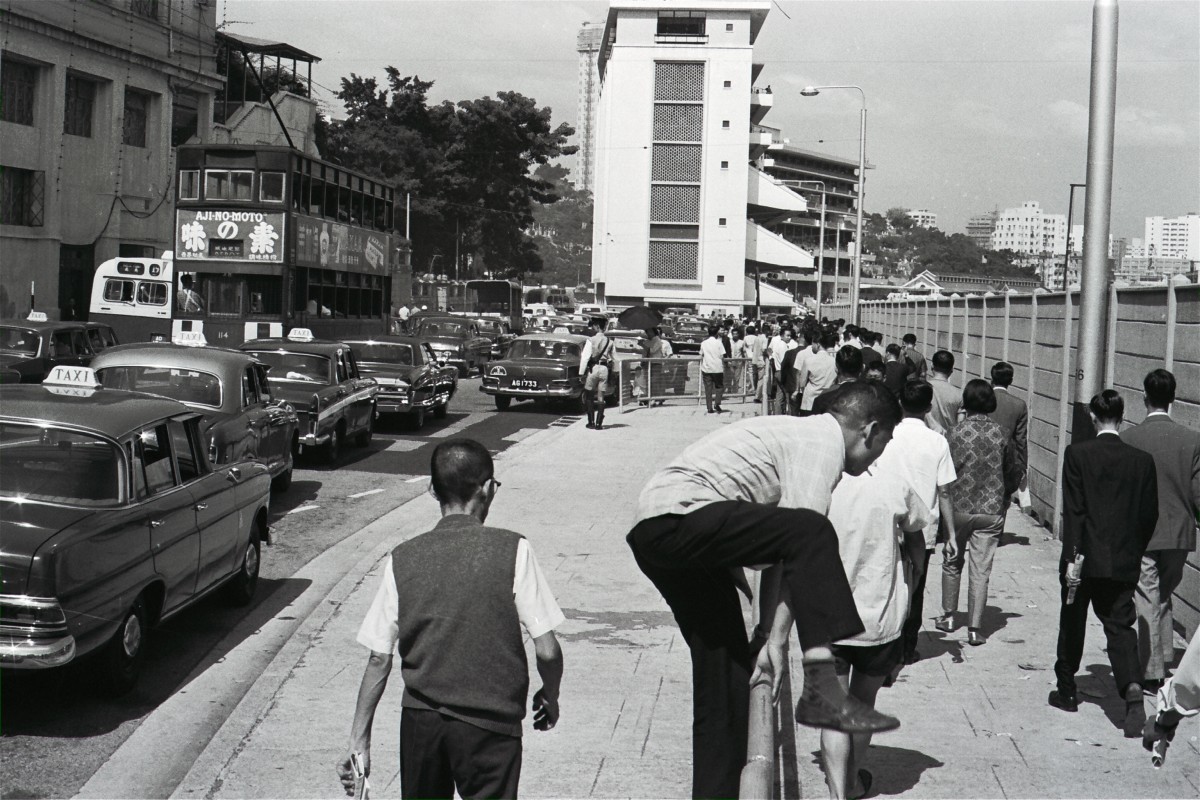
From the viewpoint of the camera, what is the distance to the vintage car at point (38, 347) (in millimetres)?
18969

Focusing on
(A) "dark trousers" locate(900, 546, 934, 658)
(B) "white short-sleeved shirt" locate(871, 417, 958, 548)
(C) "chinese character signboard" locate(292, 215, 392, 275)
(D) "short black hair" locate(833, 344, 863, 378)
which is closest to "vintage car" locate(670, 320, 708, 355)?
(C) "chinese character signboard" locate(292, 215, 392, 275)

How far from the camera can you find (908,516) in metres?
5.51

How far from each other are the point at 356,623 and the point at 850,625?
208 inches

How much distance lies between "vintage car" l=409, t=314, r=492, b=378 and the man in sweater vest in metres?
29.5

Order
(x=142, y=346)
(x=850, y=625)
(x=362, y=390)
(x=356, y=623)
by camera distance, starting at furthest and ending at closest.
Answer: (x=362, y=390)
(x=142, y=346)
(x=356, y=623)
(x=850, y=625)

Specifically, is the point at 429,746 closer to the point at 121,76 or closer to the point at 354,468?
the point at 354,468

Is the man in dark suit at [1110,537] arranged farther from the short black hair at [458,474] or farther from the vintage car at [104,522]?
the vintage car at [104,522]

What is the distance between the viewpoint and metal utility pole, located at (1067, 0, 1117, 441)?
31.7 ft

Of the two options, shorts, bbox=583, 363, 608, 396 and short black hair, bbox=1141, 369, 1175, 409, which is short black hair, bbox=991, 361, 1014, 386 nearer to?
short black hair, bbox=1141, 369, 1175, 409

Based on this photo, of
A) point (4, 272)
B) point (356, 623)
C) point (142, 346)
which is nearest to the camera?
point (356, 623)

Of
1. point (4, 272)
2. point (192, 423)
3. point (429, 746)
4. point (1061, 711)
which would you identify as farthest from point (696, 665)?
point (4, 272)

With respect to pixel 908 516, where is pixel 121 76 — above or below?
above

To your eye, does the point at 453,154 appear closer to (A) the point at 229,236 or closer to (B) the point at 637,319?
(B) the point at 637,319

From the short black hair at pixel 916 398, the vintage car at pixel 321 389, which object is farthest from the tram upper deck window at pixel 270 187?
the short black hair at pixel 916 398
